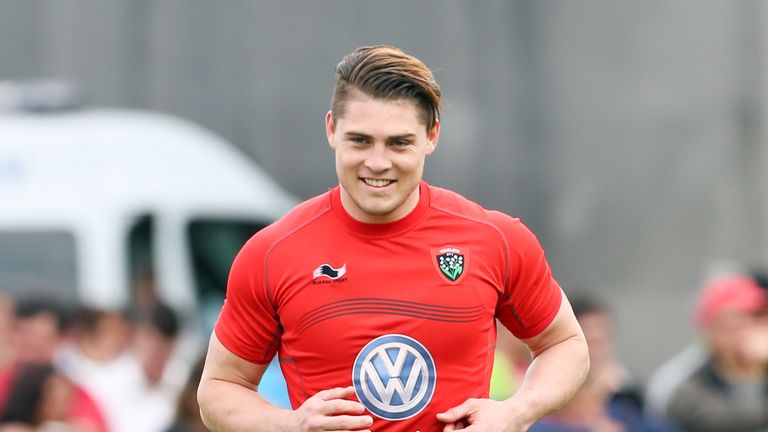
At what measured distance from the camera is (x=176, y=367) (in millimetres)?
9922

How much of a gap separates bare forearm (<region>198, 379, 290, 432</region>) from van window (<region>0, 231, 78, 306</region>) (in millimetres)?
6948

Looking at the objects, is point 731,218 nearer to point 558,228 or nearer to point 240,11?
point 558,228

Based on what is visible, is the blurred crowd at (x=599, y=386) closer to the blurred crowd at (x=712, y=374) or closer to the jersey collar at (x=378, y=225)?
the blurred crowd at (x=712, y=374)

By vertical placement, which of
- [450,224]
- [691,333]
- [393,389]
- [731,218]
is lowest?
[691,333]

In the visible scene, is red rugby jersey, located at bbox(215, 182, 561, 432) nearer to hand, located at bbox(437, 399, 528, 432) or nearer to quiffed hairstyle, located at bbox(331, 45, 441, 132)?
hand, located at bbox(437, 399, 528, 432)

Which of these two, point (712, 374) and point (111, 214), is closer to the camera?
point (712, 374)

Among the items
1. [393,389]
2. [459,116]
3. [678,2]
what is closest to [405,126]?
[393,389]

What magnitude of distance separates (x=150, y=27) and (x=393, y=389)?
10282 mm

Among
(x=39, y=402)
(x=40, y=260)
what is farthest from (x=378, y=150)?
(x=40, y=260)

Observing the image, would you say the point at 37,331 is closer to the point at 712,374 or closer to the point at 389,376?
the point at 712,374

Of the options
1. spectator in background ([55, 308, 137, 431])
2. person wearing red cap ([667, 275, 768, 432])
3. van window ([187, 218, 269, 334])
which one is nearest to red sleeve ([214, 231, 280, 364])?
person wearing red cap ([667, 275, 768, 432])

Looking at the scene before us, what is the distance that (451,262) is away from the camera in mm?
4355

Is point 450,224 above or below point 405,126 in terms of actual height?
below

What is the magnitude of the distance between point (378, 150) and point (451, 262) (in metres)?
0.36
